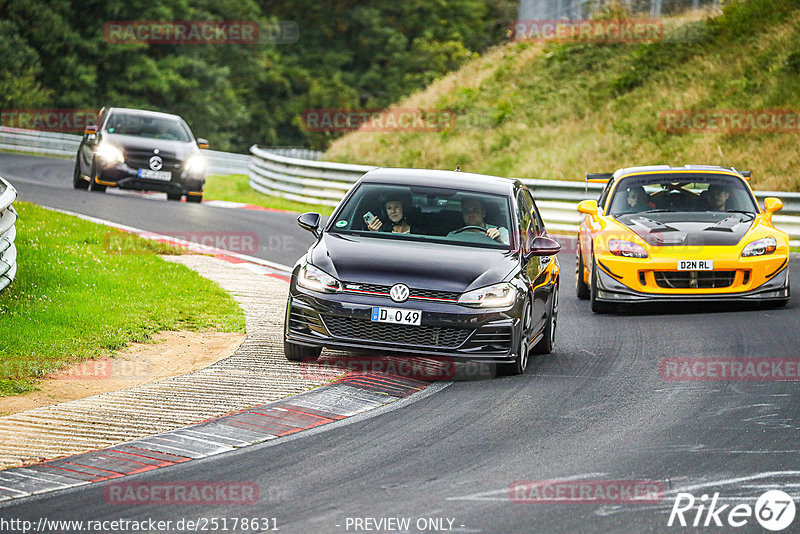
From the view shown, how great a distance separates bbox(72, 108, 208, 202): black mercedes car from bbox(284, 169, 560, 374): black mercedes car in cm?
1458

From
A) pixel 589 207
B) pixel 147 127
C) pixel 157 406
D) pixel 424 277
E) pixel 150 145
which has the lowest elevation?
pixel 157 406

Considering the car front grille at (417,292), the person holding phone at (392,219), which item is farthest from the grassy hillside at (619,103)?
the car front grille at (417,292)

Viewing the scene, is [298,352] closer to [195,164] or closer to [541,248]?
[541,248]

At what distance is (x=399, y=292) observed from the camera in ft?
30.4

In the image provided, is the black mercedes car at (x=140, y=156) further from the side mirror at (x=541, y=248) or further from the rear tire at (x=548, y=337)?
the side mirror at (x=541, y=248)

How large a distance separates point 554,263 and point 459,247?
5.84 ft

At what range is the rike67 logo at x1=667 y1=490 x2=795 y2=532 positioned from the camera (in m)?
5.86

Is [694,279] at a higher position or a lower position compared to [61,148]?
lower

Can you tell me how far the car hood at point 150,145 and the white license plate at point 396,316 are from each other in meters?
16.3

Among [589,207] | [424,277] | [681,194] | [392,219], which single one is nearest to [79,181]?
[589,207]

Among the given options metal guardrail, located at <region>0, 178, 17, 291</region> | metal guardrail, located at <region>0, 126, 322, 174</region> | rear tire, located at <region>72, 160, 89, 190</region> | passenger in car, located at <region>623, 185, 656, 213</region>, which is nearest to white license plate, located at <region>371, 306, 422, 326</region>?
metal guardrail, located at <region>0, 178, 17, 291</region>

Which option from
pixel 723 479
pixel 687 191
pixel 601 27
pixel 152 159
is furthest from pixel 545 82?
pixel 723 479

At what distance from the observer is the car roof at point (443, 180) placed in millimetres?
10742

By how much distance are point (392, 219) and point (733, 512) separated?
5.02 meters
